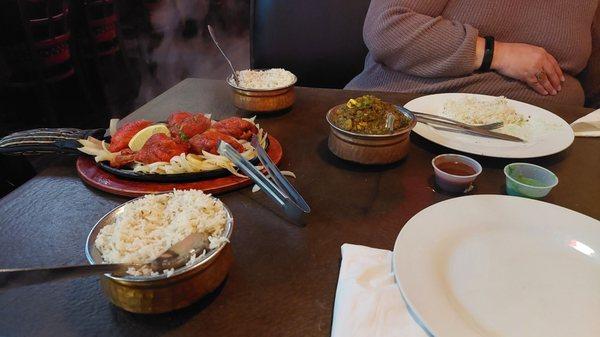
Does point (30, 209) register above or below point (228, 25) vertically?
above

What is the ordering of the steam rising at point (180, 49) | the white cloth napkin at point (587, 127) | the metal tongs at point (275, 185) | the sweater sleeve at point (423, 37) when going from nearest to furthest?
1. the metal tongs at point (275, 185)
2. the white cloth napkin at point (587, 127)
3. the sweater sleeve at point (423, 37)
4. the steam rising at point (180, 49)

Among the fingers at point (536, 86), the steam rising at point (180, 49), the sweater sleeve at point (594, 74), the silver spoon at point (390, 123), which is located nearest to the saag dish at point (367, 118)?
the silver spoon at point (390, 123)

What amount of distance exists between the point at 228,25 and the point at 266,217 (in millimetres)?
5420

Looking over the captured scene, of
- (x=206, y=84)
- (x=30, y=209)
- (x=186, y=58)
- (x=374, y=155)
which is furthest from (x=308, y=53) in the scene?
(x=186, y=58)

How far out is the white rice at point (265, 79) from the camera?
163 cm

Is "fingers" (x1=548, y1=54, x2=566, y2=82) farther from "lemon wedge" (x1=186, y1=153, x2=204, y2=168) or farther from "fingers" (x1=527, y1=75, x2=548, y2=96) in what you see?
"lemon wedge" (x1=186, y1=153, x2=204, y2=168)

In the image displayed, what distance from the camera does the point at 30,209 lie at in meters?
1.06

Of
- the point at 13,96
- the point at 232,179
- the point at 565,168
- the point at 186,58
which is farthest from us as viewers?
the point at 186,58

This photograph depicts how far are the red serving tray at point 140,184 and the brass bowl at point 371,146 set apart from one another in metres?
0.32

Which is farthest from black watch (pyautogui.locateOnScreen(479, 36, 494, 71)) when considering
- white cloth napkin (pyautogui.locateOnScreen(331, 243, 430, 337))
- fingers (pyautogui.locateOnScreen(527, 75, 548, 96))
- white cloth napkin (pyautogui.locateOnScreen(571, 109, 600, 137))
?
white cloth napkin (pyautogui.locateOnScreen(331, 243, 430, 337))

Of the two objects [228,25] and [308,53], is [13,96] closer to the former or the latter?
[228,25]

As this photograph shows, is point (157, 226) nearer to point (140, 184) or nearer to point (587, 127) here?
point (140, 184)

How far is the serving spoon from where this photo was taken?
569mm

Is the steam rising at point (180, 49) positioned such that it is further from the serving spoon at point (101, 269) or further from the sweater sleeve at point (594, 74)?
the serving spoon at point (101, 269)
